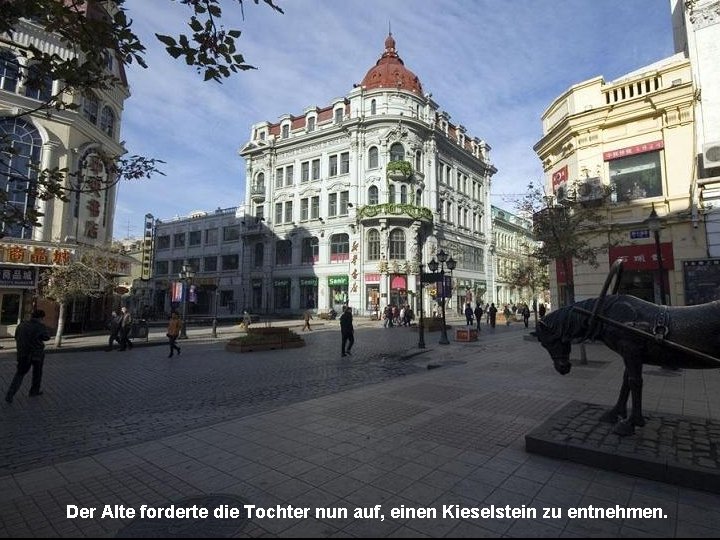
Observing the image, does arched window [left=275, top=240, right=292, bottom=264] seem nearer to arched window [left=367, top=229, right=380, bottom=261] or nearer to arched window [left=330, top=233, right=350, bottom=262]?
arched window [left=330, top=233, right=350, bottom=262]

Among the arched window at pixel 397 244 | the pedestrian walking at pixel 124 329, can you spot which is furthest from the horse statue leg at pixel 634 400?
the arched window at pixel 397 244

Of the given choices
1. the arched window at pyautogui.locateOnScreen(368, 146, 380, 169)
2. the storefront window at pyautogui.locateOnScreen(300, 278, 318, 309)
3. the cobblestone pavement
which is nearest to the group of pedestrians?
the cobblestone pavement

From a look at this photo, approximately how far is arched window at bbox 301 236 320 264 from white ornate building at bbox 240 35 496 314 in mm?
118

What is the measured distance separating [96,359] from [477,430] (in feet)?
46.3

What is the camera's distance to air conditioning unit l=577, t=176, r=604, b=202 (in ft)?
53.3

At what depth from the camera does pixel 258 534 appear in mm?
3168

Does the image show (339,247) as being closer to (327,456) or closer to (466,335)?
(466,335)

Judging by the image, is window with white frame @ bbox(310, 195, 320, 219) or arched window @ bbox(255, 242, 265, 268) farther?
arched window @ bbox(255, 242, 265, 268)

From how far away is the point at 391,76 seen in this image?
4397cm

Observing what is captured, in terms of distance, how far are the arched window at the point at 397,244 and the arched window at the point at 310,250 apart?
8749mm

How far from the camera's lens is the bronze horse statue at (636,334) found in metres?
4.41

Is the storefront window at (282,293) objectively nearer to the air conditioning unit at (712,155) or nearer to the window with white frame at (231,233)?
the window with white frame at (231,233)

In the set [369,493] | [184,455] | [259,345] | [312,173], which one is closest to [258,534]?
[369,493]

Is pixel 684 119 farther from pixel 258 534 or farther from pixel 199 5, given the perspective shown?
pixel 258 534
